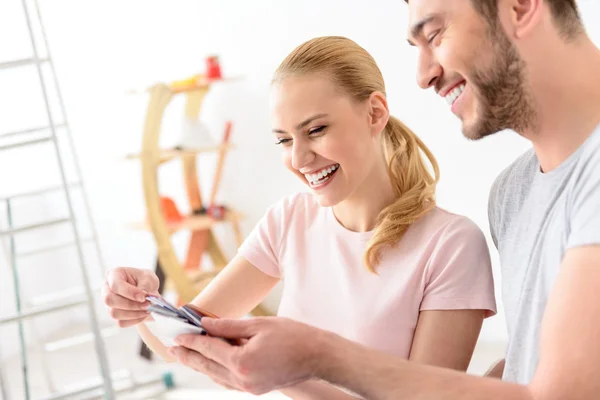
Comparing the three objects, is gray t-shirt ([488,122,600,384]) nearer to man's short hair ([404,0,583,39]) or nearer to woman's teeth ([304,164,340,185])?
man's short hair ([404,0,583,39])

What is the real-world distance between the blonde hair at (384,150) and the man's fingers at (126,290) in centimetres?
47

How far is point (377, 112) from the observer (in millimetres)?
1698

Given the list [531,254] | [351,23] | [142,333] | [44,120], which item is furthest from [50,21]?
[531,254]

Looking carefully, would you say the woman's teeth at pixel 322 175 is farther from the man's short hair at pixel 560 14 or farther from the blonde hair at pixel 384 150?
the man's short hair at pixel 560 14

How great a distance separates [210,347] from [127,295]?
1.48 feet

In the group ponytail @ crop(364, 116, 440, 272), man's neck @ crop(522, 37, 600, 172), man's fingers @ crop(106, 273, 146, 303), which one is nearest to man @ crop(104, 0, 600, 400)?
man's neck @ crop(522, 37, 600, 172)

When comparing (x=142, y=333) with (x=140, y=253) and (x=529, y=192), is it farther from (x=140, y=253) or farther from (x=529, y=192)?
(x=140, y=253)

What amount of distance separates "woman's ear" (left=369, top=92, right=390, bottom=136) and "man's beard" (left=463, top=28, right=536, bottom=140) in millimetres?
452

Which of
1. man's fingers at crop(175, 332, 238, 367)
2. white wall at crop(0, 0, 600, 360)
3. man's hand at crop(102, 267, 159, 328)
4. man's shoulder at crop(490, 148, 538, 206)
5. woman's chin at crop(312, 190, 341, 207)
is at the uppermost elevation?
white wall at crop(0, 0, 600, 360)

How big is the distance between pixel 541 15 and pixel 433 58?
215 millimetres

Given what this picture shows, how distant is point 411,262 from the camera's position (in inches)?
61.3

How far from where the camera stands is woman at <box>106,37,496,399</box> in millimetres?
1499

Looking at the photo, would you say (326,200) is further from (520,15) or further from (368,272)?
(520,15)

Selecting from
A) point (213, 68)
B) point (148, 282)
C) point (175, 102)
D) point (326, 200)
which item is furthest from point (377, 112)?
point (175, 102)
